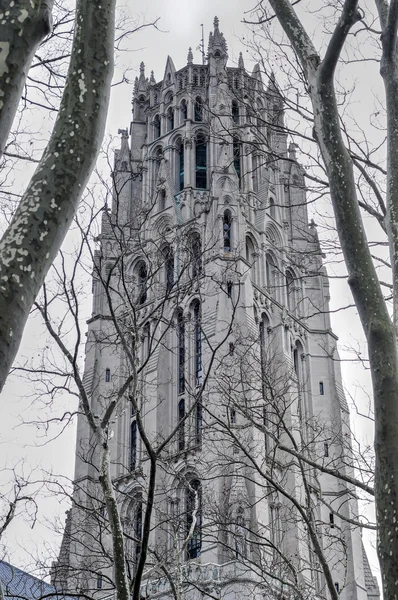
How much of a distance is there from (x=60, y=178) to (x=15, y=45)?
84 cm

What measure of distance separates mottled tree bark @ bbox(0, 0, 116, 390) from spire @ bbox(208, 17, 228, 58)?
63.1 m

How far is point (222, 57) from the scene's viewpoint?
69.6m

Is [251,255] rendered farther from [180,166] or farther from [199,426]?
[199,426]

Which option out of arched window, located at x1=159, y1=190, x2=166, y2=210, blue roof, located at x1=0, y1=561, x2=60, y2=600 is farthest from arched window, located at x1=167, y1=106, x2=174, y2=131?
blue roof, located at x1=0, y1=561, x2=60, y2=600

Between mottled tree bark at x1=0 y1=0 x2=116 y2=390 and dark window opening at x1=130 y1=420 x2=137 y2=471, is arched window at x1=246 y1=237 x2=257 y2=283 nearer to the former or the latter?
dark window opening at x1=130 y1=420 x2=137 y2=471

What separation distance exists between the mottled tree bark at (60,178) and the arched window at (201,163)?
62.6 metres

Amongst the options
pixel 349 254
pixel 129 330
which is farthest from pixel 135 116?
pixel 349 254

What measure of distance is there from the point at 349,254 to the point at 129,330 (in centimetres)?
802

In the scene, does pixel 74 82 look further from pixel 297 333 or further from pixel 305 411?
pixel 297 333

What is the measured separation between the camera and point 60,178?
6.23 metres

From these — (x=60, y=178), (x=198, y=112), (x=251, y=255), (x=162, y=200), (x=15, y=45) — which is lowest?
(x=60, y=178)

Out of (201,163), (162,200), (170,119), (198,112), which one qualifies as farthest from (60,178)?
(170,119)

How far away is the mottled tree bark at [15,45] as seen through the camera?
5.93m

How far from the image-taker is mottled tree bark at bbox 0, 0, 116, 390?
5699mm
